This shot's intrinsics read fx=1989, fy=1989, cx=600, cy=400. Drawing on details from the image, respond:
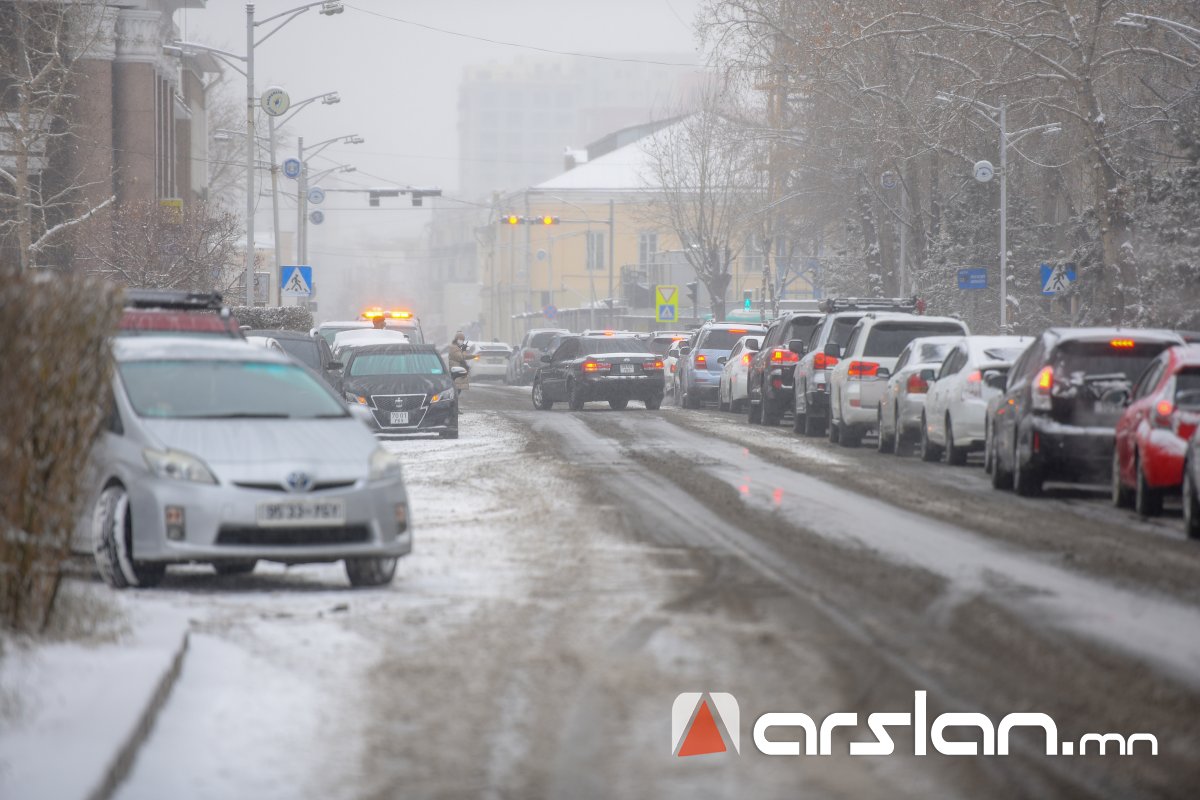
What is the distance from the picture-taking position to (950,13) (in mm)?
47906

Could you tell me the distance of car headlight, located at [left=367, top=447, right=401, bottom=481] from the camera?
12.4 meters

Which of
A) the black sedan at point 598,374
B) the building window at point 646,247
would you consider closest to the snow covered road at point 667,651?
the black sedan at point 598,374

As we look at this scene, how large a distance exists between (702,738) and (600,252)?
111 meters

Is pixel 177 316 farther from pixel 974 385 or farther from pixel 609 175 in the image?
pixel 609 175

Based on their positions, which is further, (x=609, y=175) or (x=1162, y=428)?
(x=609, y=175)

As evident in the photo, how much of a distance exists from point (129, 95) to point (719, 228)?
27.3 m

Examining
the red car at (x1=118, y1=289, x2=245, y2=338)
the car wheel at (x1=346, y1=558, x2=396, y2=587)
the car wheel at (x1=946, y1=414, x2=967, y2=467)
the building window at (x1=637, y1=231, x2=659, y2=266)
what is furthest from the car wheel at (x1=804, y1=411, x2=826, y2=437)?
the building window at (x1=637, y1=231, x2=659, y2=266)

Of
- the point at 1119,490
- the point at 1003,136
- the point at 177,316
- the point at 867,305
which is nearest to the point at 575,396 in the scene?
the point at 867,305

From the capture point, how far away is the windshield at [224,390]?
1299 centimetres

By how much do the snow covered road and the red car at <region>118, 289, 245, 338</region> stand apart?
2.96 m

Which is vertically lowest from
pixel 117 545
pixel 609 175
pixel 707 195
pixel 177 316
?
pixel 117 545

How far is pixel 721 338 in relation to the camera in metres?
42.9

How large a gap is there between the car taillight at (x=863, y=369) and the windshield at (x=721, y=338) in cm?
1550

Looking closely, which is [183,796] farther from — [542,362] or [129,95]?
[129,95]
